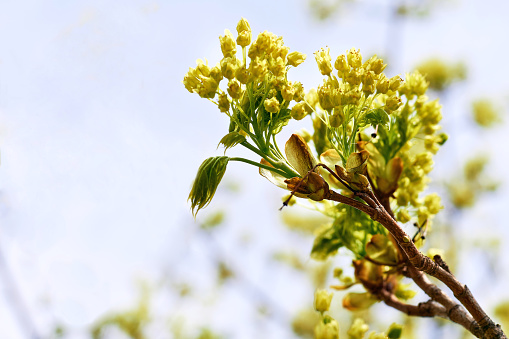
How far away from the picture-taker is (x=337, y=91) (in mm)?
640

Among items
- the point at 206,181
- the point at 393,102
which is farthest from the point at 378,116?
the point at 206,181

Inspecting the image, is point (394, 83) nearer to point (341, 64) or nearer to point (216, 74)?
point (341, 64)

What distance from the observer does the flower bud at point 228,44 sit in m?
0.66

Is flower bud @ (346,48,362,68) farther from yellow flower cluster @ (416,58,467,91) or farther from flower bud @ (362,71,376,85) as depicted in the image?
yellow flower cluster @ (416,58,467,91)

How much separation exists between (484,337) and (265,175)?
349 mm

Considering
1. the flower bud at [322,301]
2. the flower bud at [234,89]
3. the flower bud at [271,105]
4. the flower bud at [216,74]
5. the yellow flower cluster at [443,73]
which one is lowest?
the flower bud at [322,301]

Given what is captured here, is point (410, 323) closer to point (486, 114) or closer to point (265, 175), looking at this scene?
point (486, 114)

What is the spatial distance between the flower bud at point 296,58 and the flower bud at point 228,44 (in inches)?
2.8

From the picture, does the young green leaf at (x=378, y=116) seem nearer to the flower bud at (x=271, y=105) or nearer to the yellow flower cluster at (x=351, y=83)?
the yellow flower cluster at (x=351, y=83)

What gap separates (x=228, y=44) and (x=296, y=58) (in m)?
0.09

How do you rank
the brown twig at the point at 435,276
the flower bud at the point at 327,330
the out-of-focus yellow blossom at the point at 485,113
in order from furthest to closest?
the out-of-focus yellow blossom at the point at 485,113 → the flower bud at the point at 327,330 → the brown twig at the point at 435,276

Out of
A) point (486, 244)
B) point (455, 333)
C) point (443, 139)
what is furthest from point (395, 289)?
point (486, 244)

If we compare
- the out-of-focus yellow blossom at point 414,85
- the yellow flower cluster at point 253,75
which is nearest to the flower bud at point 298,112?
the yellow flower cluster at point 253,75

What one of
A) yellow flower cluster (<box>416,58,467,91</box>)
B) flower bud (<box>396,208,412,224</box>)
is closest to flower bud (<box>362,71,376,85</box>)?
flower bud (<box>396,208,412,224</box>)
